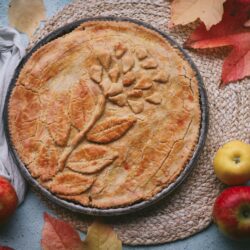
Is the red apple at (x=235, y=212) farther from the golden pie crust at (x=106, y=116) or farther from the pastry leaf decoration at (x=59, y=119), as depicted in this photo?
the pastry leaf decoration at (x=59, y=119)

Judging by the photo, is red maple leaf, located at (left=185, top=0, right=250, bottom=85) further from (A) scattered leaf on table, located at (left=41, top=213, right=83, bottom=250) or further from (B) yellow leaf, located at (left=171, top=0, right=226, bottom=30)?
(A) scattered leaf on table, located at (left=41, top=213, right=83, bottom=250)

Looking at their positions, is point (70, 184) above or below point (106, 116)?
below

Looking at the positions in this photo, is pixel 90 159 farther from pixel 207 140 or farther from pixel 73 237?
pixel 207 140

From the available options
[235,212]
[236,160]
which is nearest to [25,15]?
[236,160]

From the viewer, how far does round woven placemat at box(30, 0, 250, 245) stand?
6.90 ft

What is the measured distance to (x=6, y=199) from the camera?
6.68 feet

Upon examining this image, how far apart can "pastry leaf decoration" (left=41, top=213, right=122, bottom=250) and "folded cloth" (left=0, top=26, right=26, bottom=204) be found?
17 centimetres

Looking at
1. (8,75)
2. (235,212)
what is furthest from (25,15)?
(235,212)

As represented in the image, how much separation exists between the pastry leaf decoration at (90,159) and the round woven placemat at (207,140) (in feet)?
0.53

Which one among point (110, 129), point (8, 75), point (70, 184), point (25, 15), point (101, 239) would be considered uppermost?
point (25, 15)

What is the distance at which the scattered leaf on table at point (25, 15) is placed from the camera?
7.30ft

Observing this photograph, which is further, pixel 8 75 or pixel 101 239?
pixel 8 75

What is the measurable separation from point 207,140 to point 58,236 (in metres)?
0.59

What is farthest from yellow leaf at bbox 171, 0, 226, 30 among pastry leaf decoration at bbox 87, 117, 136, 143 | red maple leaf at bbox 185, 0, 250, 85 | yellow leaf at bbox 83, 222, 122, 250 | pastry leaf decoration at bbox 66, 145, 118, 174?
yellow leaf at bbox 83, 222, 122, 250
